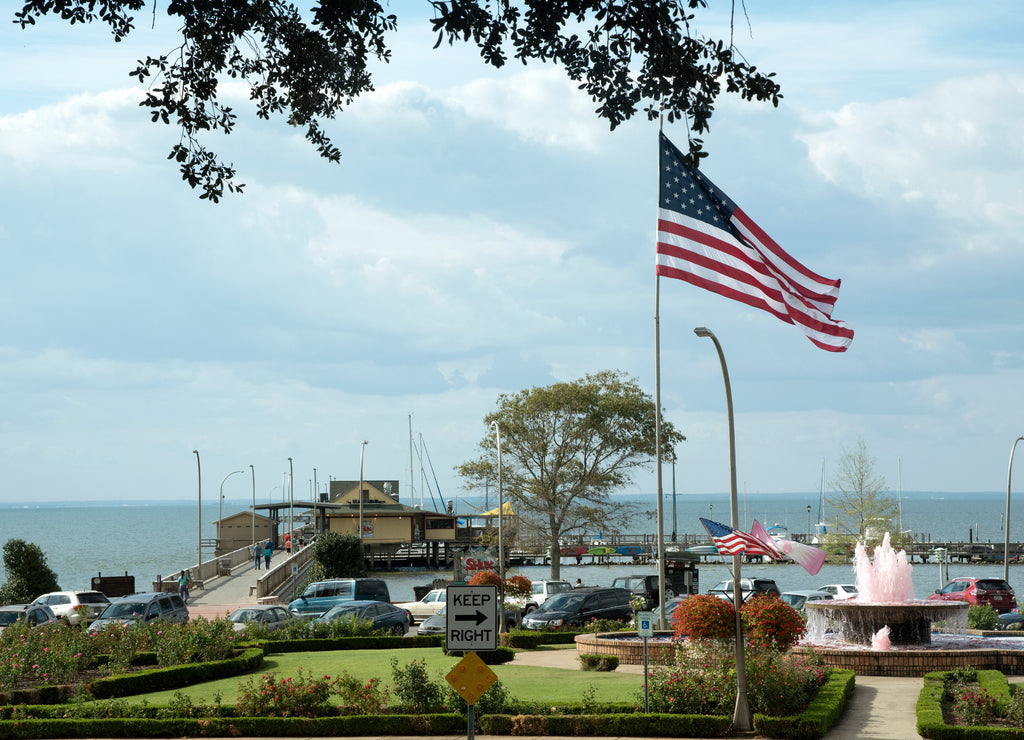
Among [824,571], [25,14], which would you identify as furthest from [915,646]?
[824,571]

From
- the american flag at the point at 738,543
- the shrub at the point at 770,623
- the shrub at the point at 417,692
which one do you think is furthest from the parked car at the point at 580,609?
the american flag at the point at 738,543

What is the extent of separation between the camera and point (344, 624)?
110 ft

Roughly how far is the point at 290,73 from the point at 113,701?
1500 cm

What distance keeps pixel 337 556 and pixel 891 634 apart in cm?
3775

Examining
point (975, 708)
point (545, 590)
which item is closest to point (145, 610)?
point (545, 590)

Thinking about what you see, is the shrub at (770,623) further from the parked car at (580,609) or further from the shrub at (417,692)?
the parked car at (580,609)

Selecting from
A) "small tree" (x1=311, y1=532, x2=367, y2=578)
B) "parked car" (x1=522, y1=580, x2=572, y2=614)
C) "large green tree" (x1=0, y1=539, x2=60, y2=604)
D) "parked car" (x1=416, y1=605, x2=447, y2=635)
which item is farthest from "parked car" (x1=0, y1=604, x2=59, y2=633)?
"small tree" (x1=311, y1=532, x2=367, y2=578)

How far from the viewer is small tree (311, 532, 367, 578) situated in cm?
5875

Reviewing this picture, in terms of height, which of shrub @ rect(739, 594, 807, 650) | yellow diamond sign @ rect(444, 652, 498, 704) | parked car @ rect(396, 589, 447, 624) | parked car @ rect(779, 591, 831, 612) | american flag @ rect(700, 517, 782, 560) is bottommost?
parked car @ rect(396, 589, 447, 624)

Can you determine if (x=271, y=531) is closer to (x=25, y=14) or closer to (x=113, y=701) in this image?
(x=113, y=701)

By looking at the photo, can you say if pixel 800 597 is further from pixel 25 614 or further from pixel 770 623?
pixel 25 614

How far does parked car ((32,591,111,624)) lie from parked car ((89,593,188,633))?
11.3 ft

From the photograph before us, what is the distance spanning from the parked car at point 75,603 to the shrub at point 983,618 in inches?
1189

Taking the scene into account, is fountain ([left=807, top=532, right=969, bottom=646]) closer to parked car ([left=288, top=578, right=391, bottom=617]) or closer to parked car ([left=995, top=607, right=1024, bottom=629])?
parked car ([left=995, top=607, right=1024, bottom=629])
